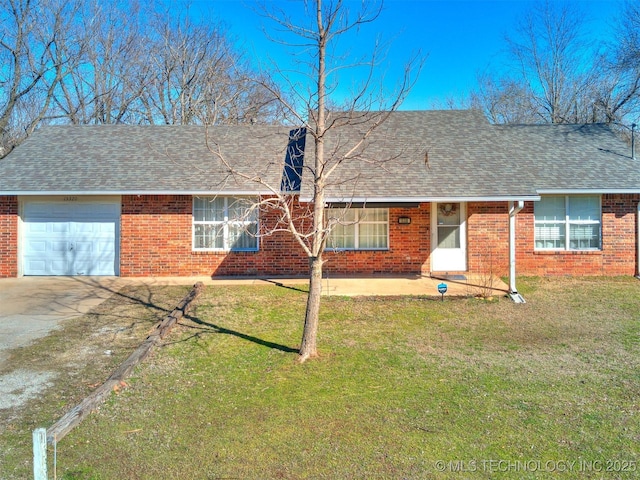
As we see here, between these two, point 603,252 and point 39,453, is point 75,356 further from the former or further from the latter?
point 603,252

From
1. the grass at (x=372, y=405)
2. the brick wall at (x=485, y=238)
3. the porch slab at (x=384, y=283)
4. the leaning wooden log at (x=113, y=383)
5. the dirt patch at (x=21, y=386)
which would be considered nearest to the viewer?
the grass at (x=372, y=405)

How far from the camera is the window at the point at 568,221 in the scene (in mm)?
13625

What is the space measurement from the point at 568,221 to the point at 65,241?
46.0 ft

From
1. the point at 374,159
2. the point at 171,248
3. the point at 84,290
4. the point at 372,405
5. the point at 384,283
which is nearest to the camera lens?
the point at 372,405

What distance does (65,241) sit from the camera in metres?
13.8

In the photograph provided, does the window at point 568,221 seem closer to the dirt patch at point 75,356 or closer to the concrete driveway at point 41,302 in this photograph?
the dirt patch at point 75,356

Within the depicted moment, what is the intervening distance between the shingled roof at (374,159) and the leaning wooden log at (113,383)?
153 inches

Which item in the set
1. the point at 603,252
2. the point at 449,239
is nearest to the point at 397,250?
the point at 449,239

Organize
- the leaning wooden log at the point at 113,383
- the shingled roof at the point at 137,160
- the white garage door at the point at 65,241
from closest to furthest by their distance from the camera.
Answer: the leaning wooden log at the point at 113,383 < the shingled roof at the point at 137,160 < the white garage door at the point at 65,241

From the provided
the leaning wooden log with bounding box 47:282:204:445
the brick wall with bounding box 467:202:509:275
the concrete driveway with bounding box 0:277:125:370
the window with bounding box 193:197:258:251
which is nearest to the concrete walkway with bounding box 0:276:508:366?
the concrete driveway with bounding box 0:277:125:370

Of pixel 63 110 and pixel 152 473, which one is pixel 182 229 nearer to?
pixel 152 473

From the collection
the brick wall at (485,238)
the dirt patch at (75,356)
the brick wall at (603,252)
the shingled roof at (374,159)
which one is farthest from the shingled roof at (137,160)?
the brick wall at (603,252)

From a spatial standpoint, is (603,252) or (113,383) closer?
(113,383)

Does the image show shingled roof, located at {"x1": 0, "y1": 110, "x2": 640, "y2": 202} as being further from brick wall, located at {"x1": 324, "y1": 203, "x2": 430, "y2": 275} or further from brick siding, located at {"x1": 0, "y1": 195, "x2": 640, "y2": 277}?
brick wall, located at {"x1": 324, "y1": 203, "x2": 430, "y2": 275}
